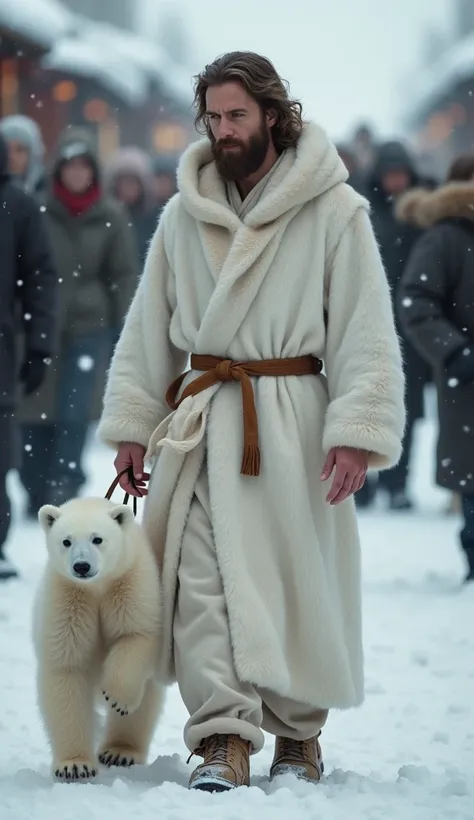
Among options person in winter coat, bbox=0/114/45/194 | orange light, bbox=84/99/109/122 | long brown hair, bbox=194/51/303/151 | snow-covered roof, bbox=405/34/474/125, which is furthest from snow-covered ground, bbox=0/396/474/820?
snow-covered roof, bbox=405/34/474/125

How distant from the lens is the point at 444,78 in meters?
44.1

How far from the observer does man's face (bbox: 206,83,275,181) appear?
4230 mm

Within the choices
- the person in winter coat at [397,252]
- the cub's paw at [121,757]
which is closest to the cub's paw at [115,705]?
the cub's paw at [121,757]

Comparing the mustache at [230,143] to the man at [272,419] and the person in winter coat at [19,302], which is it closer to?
the man at [272,419]

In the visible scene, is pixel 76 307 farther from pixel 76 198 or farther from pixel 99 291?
pixel 76 198

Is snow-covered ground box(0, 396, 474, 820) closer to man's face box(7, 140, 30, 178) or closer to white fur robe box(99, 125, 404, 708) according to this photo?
white fur robe box(99, 125, 404, 708)

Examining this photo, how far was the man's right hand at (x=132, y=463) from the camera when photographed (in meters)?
4.45

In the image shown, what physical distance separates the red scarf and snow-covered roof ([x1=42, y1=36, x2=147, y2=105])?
22744 millimetres

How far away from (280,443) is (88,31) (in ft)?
140

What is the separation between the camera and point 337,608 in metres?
4.26

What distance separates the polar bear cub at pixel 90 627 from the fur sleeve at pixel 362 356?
64 centimetres

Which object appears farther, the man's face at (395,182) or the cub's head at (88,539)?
the man's face at (395,182)

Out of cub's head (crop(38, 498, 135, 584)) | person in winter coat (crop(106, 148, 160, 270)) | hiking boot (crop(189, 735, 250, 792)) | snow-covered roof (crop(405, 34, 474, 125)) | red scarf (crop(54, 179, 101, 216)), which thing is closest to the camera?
hiking boot (crop(189, 735, 250, 792))

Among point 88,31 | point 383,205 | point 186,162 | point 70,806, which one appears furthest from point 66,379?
point 88,31
